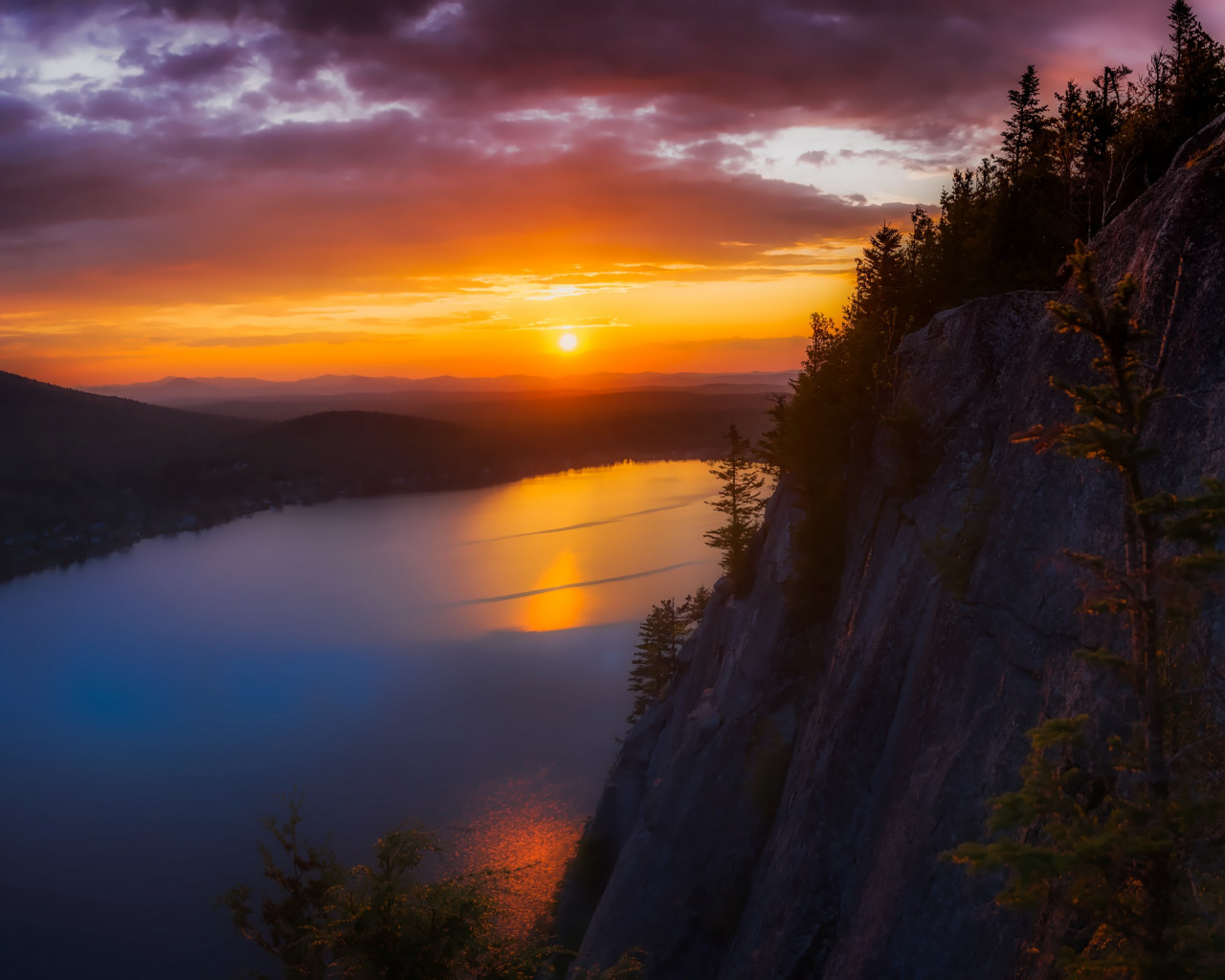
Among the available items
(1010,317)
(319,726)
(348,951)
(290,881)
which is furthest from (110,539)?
(1010,317)

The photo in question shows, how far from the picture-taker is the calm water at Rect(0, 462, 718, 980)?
138 feet

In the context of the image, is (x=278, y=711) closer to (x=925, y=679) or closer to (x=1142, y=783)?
(x=925, y=679)

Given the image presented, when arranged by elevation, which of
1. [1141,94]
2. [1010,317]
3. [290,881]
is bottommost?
[290,881]

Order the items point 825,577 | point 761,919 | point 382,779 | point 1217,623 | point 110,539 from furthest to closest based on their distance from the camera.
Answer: point 110,539 → point 382,779 → point 825,577 → point 761,919 → point 1217,623

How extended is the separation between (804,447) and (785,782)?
936 cm

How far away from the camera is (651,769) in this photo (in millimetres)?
30141

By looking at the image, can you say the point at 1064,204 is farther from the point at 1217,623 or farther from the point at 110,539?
the point at 110,539

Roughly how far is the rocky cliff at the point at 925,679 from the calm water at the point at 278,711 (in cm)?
2124

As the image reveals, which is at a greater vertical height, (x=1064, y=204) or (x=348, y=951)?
(x=1064, y=204)

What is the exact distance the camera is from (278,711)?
63969mm

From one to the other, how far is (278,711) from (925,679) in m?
62.4

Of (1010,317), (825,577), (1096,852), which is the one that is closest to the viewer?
(1096,852)

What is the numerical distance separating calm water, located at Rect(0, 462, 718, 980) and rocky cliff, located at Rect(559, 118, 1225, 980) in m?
21.2

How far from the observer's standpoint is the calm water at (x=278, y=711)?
4206cm
